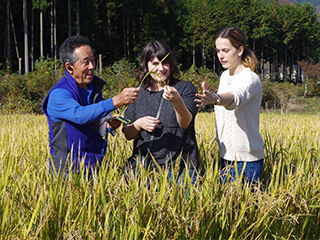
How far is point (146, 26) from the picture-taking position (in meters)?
30.9

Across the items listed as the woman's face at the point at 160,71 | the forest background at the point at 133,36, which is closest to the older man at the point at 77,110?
the woman's face at the point at 160,71

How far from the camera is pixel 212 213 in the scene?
5.52 feet

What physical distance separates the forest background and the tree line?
2.6 inches

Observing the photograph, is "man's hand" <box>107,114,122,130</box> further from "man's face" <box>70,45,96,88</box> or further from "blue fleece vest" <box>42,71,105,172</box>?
"man's face" <box>70,45,96,88</box>

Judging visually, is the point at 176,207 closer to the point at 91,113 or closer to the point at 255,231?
the point at 255,231

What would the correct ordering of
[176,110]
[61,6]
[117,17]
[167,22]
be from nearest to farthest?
[176,110], [61,6], [117,17], [167,22]

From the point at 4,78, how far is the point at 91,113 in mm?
9923

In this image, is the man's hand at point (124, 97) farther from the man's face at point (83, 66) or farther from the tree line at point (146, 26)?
the tree line at point (146, 26)

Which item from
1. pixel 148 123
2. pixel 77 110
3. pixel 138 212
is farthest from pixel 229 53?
pixel 138 212

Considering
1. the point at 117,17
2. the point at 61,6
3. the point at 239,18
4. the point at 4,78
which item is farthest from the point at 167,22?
the point at 4,78

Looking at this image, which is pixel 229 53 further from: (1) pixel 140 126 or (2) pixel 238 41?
(1) pixel 140 126

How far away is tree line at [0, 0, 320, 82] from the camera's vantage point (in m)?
24.0

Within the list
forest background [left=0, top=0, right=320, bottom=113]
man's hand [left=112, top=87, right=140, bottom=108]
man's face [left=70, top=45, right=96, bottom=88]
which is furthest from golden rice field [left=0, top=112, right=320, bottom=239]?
forest background [left=0, top=0, right=320, bottom=113]

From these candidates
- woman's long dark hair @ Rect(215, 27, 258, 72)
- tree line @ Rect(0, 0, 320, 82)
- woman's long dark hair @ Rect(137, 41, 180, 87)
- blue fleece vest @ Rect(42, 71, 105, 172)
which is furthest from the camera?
tree line @ Rect(0, 0, 320, 82)
